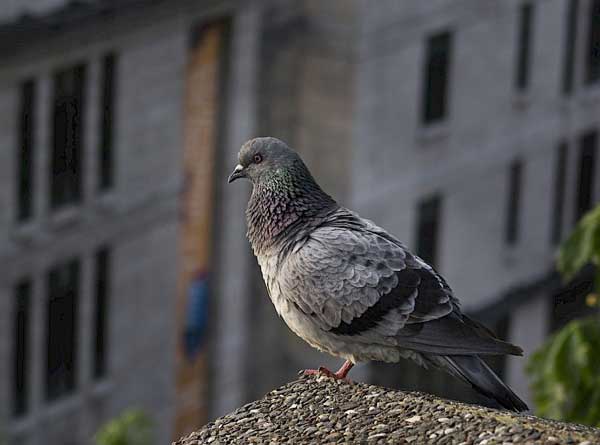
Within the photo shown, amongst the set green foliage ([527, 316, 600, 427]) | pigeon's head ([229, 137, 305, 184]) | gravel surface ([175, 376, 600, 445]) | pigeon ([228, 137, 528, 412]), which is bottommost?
green foliage ([527, 316, 600, 427])

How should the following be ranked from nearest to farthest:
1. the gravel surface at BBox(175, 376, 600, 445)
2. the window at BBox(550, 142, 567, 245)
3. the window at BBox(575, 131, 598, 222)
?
the gravel surface at BBox(175, 376, 600, 445), the window at BBox(550, 142, 567, 245), the window at BBox(575, 131, 598, 222)

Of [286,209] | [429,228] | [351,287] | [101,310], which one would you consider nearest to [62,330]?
[101,310]

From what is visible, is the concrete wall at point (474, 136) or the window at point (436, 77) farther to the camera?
the window at point (436, 77)

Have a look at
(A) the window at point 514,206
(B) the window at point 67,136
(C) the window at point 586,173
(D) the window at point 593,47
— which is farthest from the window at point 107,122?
(C) the window at point 586,173

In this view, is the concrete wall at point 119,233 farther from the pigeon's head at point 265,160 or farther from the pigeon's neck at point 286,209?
the pigeon's neck at point 286,209

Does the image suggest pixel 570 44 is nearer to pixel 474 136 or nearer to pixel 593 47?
pixel 593 47

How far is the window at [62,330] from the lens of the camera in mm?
35625

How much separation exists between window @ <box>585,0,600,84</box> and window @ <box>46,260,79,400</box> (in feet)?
60.6

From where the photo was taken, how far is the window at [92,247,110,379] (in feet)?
121

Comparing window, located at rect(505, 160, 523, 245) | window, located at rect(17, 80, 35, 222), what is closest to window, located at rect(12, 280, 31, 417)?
window, located at rect(17, 80, 35, 222)

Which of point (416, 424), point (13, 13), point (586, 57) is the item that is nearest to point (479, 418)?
point (416, 424)

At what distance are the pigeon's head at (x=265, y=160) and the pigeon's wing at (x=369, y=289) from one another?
698 mm

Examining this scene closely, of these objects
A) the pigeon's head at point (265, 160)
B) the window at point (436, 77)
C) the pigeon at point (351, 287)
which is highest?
the window at point (436, 77)

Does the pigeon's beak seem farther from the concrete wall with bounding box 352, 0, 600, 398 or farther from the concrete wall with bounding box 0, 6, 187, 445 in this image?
the concrete wall with bounding box 352, 0, 600, 398
